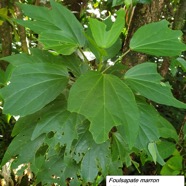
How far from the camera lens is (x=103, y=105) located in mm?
703

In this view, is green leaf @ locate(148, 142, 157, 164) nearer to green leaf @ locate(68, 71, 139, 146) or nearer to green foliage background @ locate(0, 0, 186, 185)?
green foliage background @ locate(0, 0, 186, 185)

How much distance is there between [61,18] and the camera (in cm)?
84

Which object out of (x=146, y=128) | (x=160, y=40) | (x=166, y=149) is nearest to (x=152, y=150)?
(x=146, y=128)

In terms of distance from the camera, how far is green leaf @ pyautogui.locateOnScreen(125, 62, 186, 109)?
2.53 ft

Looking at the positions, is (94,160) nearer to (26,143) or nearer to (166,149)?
(26,143)

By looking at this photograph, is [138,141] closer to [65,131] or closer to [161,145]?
[65,131]

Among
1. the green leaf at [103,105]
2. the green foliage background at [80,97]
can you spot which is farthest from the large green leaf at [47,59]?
the green leaf at [103,105]

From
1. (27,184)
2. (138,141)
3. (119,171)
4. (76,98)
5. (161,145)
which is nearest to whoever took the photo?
(76,98)

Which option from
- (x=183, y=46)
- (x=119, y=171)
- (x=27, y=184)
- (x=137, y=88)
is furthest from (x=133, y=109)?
(x=27, y=184)

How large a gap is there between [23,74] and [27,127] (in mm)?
182
